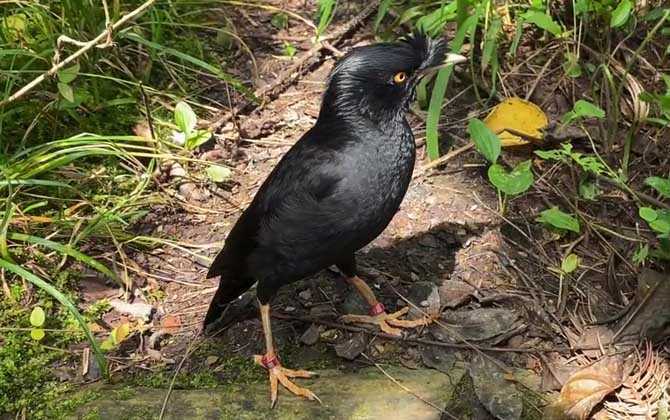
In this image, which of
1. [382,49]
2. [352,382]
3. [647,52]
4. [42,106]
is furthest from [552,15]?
[42,106]

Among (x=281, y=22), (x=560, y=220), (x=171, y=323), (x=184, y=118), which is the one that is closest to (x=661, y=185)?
(x=560, y=220)

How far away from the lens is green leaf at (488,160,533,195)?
3576 millimetres

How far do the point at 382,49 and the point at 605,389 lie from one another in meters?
1.70

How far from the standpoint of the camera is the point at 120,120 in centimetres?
459

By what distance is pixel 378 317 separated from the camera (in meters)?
3.57

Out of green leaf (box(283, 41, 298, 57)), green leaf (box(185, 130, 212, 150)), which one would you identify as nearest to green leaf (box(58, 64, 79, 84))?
green leaf (box(185, 130, 212, 150))

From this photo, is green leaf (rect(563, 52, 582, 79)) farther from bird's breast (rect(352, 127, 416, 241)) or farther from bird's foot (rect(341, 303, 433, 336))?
bird's foot (rect(341, 303, 433, 336))

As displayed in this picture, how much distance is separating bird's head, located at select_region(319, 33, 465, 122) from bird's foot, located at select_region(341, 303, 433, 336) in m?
0.97

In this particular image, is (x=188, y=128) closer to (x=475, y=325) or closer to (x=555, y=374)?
(x=475, y=325)

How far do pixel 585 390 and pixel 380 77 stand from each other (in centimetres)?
156

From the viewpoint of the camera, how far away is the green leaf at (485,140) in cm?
367

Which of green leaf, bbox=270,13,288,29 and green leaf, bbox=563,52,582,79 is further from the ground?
green leaf, bbox=270,13,288,29

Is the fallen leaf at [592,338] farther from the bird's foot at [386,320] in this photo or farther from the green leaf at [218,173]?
the green leaf at [218,173]

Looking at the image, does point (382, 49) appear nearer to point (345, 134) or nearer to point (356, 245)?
point (345, 134)
